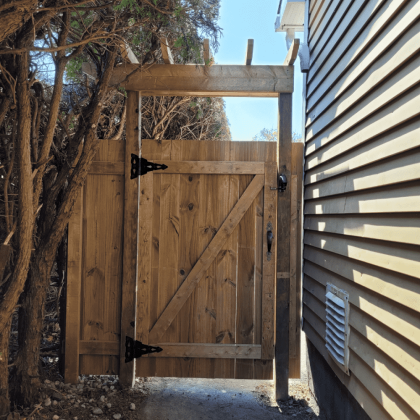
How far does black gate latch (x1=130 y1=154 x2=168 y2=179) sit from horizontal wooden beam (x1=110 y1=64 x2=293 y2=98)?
0.62 m

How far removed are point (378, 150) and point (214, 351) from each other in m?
2.19

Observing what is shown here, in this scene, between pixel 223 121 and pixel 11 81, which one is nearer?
pixel 11 81

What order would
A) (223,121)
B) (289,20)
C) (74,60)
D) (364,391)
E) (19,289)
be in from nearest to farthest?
1. (364,391)
2. (19,289)
3. (74,60)
4. (289,20)
5. (223,121)

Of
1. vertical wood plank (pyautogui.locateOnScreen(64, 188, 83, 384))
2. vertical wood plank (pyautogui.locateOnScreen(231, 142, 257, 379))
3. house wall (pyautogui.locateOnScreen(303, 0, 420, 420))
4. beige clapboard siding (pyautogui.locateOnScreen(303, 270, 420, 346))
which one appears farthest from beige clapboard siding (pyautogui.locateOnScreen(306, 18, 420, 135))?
vertical wood plank (pyautogui.locateOnScreen(64, 188, 83, 384))

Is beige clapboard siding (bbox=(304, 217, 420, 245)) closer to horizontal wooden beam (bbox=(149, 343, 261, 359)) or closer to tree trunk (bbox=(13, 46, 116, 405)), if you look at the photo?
horizontal wooden beam (bbox=(149, 343, 261, 359))

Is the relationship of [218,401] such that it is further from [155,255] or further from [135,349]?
[155,255]

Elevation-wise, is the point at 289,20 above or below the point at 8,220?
above

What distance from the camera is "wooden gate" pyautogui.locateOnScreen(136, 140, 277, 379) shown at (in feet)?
10.9

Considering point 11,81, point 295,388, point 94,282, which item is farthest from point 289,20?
point 295,388

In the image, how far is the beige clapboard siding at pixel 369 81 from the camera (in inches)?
64.5

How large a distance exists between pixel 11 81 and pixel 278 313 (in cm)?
266

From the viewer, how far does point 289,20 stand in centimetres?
439

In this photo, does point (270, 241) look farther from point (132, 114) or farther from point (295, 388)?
point (132, 114)

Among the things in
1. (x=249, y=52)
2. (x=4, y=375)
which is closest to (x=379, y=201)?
(x=249, y=52)
